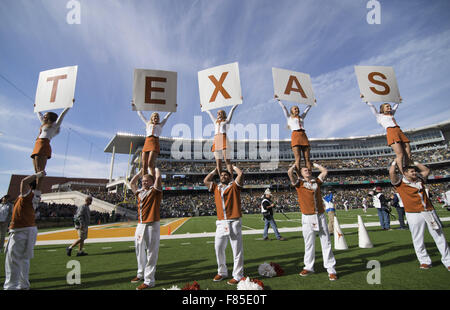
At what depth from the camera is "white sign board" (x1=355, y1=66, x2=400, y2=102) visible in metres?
5.61

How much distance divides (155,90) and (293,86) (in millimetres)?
3427

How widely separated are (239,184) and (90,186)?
72.3 m

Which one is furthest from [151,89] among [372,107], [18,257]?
[372,107]

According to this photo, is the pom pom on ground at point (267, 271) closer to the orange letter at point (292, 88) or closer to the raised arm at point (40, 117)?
the orange letter at point (292, 88)

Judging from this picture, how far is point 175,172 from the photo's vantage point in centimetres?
5281

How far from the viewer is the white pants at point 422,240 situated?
387 centimetres

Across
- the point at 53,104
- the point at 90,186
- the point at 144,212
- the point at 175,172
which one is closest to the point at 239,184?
the point at 144,212

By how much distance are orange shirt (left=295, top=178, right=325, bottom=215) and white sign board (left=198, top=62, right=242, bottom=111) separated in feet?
7.77

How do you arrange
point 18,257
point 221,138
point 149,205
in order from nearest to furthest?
point 18,257
point 149,205
point 221,138

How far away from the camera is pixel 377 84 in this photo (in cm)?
571

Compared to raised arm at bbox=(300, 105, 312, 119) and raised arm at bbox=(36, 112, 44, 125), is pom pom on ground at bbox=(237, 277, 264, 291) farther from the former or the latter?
raised arm at bbox=(36, 112, 44, 125)

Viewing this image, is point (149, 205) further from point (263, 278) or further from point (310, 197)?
point (310, 197)

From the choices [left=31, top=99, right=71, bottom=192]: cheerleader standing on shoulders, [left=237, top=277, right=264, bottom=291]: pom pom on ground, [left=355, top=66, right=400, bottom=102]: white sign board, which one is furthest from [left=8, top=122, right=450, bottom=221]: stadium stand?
[left=237, top=277, right=264, bottom=291]: pom pom on ground
